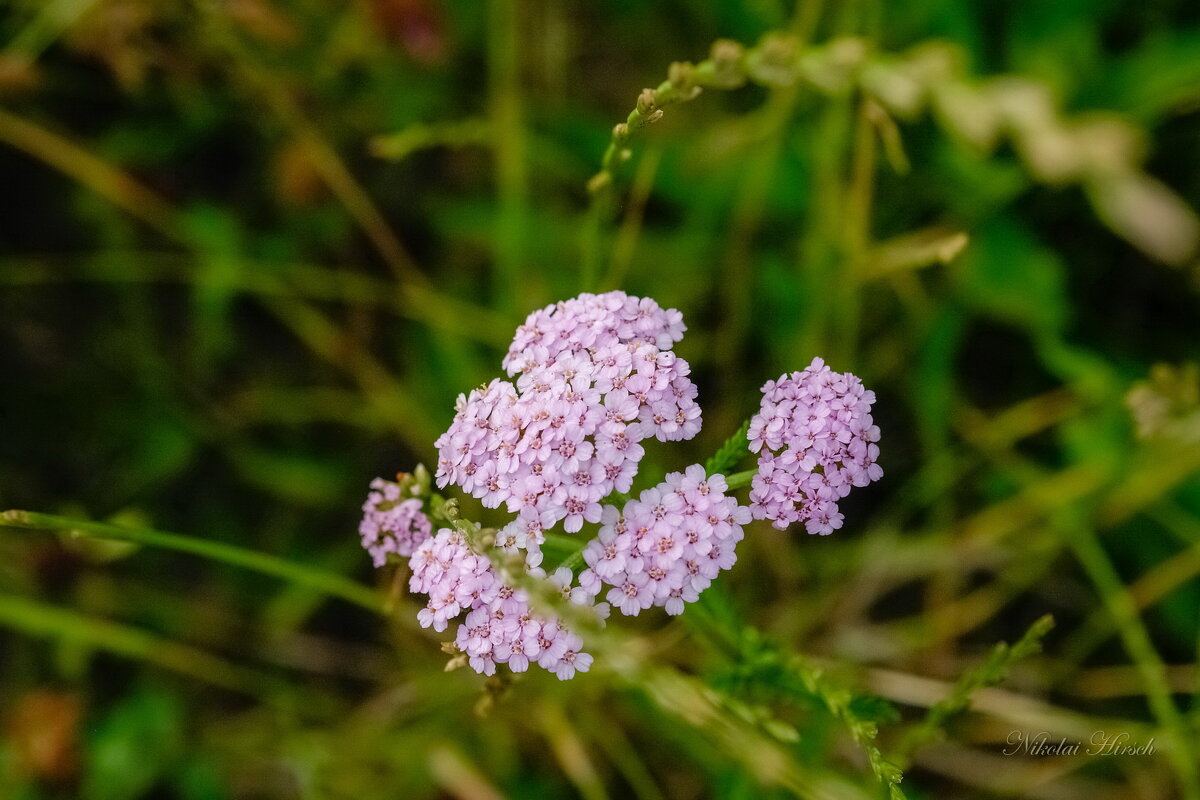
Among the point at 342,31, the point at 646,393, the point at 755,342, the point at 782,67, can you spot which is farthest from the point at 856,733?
the point at 342,31

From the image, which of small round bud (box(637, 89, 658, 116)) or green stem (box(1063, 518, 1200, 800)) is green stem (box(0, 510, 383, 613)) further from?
green stem (box(1063, 518, 1200, 800))

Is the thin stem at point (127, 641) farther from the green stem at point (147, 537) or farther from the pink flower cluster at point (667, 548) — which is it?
the pink flower cluster at point (667, 548)

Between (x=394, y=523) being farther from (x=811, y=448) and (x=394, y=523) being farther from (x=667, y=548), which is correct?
(x=811, y=448)

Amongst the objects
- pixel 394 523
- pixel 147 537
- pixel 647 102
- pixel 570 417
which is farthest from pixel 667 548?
pixel 147 537

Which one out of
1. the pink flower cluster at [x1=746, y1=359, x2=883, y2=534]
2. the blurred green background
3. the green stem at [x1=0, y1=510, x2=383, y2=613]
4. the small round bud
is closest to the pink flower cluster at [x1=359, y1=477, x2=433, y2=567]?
the green stem at [x1=0, y1=510, x2=383, y2=613]

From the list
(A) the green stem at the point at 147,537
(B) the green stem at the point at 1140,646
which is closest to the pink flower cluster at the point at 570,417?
(A) the green stem at the point at 147,537

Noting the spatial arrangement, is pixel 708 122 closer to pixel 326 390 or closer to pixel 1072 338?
pixel 1072 338
